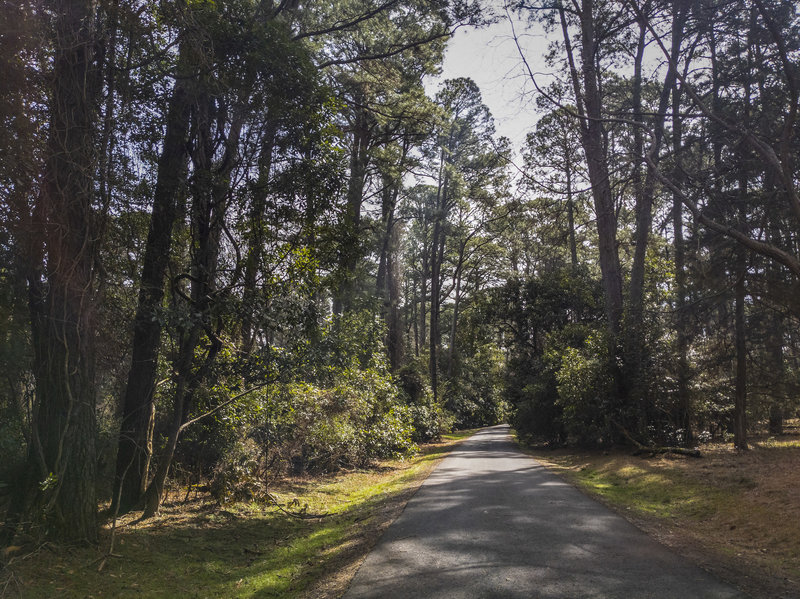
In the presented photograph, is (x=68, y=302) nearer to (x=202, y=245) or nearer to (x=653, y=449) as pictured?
(x=202, y=245)

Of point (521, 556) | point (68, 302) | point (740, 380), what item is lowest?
point (521, 556)

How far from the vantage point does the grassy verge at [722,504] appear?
20.0ft

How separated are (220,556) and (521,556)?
398 cm

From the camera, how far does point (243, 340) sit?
35.7 feet

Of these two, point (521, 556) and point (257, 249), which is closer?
point (521, 556)

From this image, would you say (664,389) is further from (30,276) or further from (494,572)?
(30,276)

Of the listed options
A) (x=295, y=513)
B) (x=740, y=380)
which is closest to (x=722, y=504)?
(x=740, y=380)

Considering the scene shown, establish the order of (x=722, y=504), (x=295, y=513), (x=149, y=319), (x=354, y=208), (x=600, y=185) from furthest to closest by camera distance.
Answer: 1. (x=600, y=185)
2. (x=354, y=208)
3. (x=295, y=513)
4. (x=722, y=504)
5. (x=149, y=319)

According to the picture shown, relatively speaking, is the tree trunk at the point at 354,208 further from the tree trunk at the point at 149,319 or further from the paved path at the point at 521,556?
the paved path at the point at 521,556

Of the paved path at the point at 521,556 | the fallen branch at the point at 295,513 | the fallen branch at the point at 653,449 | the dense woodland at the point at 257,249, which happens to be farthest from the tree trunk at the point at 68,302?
the fallen branch at the point at 653,449

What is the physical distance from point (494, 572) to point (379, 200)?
1117 inches

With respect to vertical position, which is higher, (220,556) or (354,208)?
(354,208)

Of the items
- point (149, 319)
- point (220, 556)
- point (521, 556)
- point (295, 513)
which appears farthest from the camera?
point (295, 513)

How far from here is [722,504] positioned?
30.2ft
